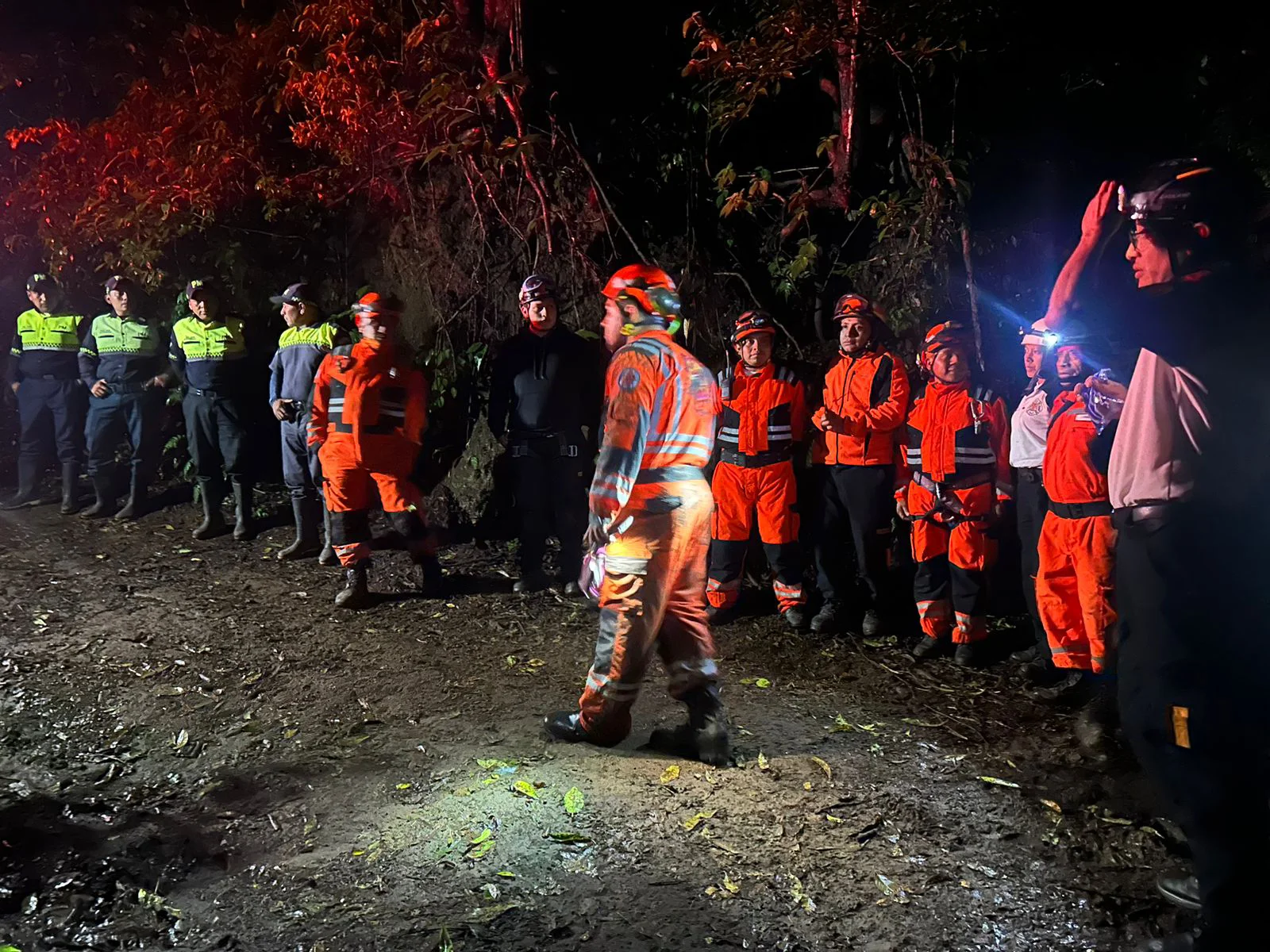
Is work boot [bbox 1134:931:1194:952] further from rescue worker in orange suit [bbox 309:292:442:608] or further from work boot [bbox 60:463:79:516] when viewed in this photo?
work boot [bbox 60:463:79:516]

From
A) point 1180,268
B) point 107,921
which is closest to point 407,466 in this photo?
Answer: point 107,921

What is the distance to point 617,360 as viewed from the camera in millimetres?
3891

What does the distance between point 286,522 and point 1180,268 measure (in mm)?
8568

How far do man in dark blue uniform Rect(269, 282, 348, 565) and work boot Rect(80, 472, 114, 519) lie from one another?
2620mm

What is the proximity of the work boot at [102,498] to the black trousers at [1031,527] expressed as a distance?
9082 millimetres

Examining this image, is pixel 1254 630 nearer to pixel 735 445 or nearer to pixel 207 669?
pixel 735 445

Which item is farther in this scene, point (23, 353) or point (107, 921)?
point (23, 353)

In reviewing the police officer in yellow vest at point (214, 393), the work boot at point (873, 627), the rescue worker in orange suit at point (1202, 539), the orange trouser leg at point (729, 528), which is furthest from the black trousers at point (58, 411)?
the rescue worker in orange suit at point (1202, 539)

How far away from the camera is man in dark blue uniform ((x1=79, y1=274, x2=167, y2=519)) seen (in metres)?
8.89

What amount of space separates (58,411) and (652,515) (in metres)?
8.66

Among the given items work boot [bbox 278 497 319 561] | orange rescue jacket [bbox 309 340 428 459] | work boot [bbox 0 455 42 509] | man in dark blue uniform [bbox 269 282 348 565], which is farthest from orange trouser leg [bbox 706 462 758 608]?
work boot [bbox 0 455 42 509]

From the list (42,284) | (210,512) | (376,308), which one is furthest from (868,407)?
(42,284)

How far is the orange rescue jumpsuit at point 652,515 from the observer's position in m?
3.79

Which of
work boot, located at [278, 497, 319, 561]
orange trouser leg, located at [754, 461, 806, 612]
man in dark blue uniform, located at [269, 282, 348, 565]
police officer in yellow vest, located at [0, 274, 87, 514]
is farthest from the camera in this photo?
police officer in yellow vest, located at [0, 274, 87, 514]
